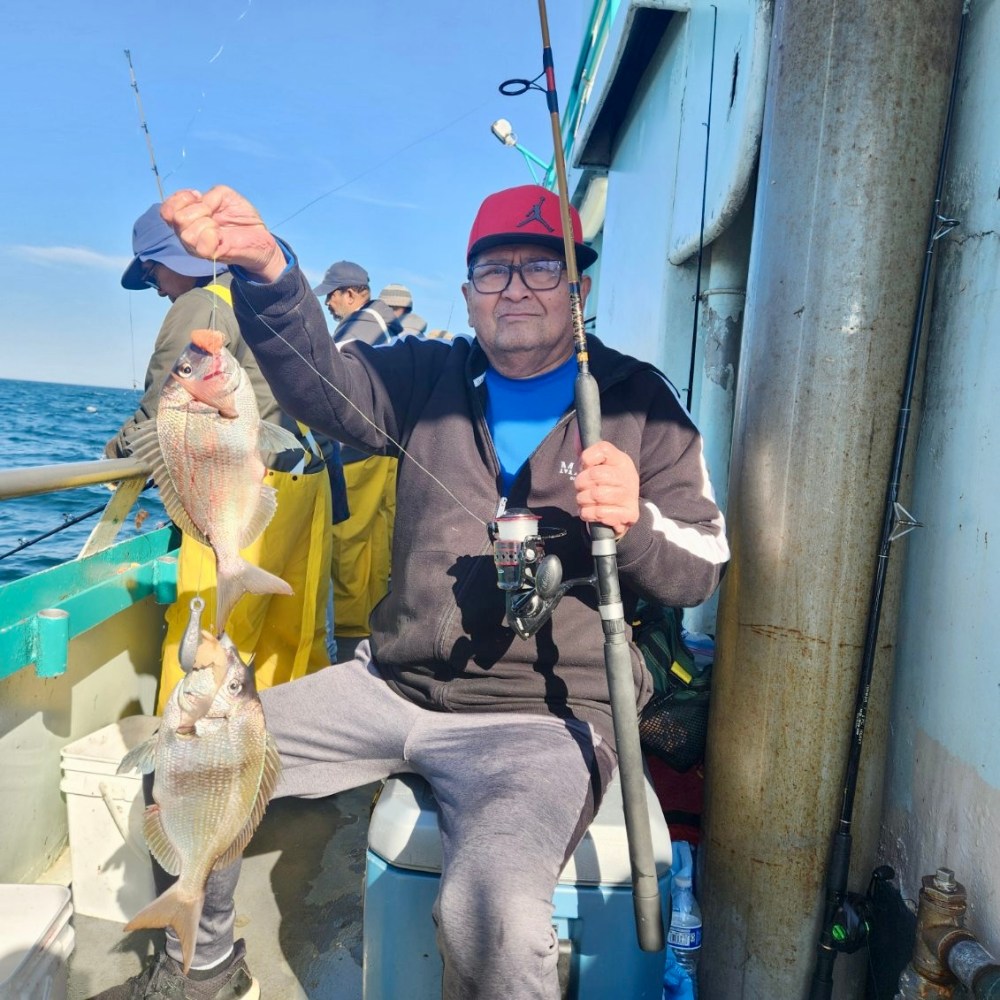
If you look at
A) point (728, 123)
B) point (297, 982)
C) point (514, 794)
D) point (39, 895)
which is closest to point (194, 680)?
point (39, 895)

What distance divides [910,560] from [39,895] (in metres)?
2.39

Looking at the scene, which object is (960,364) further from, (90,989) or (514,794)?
(90,989)

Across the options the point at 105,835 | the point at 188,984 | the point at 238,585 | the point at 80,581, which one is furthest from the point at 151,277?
the point at 188,984

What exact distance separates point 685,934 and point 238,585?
1.66 metres

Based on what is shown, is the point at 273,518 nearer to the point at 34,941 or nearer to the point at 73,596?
the point at 73,596

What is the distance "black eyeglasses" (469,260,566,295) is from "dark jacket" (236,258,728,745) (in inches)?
10.6

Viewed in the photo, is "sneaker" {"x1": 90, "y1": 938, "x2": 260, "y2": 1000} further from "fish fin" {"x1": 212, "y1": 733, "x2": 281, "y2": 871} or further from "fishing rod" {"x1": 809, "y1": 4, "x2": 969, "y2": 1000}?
"fishing rod" {"x1": 809, "y1": 4, "x2": 969, "y2": 1000}

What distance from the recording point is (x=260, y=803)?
2.01 m

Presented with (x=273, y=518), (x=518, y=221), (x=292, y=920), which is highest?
(x=518, y=221)

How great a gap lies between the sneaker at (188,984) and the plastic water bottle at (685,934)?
124 cm

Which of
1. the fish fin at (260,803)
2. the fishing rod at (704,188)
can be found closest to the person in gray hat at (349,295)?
the fishing rod at (704,188)

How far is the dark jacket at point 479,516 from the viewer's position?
229cm

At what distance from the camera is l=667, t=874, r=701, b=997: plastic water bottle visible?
2363 millimetres

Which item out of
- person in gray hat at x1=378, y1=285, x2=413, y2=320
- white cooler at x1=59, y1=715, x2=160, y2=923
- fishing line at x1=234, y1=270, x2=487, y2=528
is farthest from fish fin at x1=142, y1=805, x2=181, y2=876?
person in gray hat at x1=378, y1=285, x2=413, y2=320
